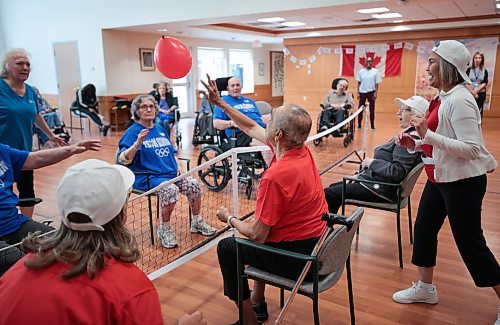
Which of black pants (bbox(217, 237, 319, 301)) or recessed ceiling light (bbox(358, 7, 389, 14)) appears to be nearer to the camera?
black pants (bbox(217, 237, 319, 301))

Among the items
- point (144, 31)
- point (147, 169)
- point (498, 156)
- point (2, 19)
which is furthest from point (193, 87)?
point (147, 169)

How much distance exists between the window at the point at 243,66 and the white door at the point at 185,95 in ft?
7.78

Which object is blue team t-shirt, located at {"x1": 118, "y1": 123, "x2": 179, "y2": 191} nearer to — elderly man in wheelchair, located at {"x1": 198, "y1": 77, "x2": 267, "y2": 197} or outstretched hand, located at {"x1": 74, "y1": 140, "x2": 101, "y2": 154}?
outstretched hand, located at {"x1": 74, "y1": 140, "x2": 101, "y2": 154}

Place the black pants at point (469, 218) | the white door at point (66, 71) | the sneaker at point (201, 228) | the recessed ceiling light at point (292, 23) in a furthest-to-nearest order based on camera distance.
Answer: the recessed ceiling light at point (292, 23)
the white door at point (66, 71)
the sneaker at point (201, 228)
the black pants at point (469, 218)

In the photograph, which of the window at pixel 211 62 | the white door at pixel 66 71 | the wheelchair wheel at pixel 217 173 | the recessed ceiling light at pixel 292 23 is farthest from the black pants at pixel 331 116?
the white door at pixel 66 71

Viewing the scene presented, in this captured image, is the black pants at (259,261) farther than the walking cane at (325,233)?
Yes

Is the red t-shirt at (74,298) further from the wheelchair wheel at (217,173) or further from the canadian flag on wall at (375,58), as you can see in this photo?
the canadian flag on wall at (375,58)

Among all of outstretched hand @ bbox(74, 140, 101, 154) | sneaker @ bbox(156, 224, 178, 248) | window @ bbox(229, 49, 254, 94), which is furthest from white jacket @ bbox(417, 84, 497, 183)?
window @ bbox(229, 49, 254, 94)

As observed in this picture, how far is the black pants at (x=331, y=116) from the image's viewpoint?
280 inches

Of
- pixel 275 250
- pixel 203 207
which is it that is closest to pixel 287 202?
pixel 275 250

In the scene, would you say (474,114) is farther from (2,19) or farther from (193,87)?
(2,19)

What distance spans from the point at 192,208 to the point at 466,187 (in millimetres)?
2050

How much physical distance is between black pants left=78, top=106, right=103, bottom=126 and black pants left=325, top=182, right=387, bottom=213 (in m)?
7.19

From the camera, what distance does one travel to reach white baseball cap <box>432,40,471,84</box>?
186 cm
